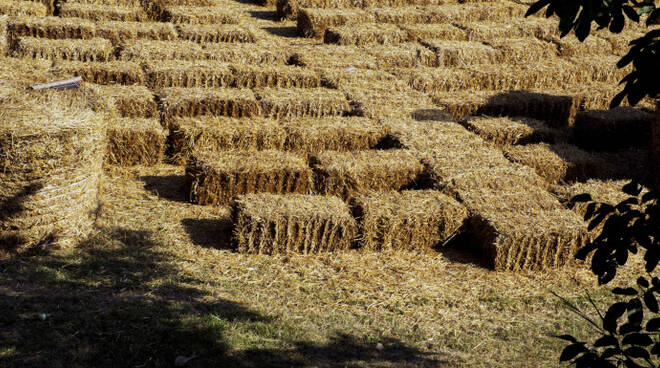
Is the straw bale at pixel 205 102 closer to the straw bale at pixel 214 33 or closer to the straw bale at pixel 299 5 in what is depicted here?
the straw bale at pixel 214 33

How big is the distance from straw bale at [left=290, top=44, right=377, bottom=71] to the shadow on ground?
7.22m

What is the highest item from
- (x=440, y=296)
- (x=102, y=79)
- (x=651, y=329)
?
(x=651, y=329)

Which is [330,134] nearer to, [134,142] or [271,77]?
[271,77]

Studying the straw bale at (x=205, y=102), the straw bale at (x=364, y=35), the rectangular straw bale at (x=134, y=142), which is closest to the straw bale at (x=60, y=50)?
the straw bale at (x=205, y=102)

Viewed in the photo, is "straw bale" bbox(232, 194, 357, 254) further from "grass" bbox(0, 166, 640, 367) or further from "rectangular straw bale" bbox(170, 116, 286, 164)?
"rectangular straw bale" bbox(170, 116, 286, 164)

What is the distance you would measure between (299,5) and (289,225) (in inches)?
441

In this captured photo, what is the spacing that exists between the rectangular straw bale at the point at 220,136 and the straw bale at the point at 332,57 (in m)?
3.45

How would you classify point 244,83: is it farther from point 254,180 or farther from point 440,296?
point 440,296

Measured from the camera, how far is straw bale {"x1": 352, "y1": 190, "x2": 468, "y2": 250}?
876 cm

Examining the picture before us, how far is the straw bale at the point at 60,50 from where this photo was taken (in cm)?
1306

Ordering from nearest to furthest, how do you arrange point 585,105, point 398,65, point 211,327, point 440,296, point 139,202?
1. point 211,327
2. point 440,296
3. point 139,202
4. point 585,105
5. point 398,65

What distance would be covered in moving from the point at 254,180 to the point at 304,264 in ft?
5.61

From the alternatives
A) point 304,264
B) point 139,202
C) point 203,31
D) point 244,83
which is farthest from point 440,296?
point 203,31

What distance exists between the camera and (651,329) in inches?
150
